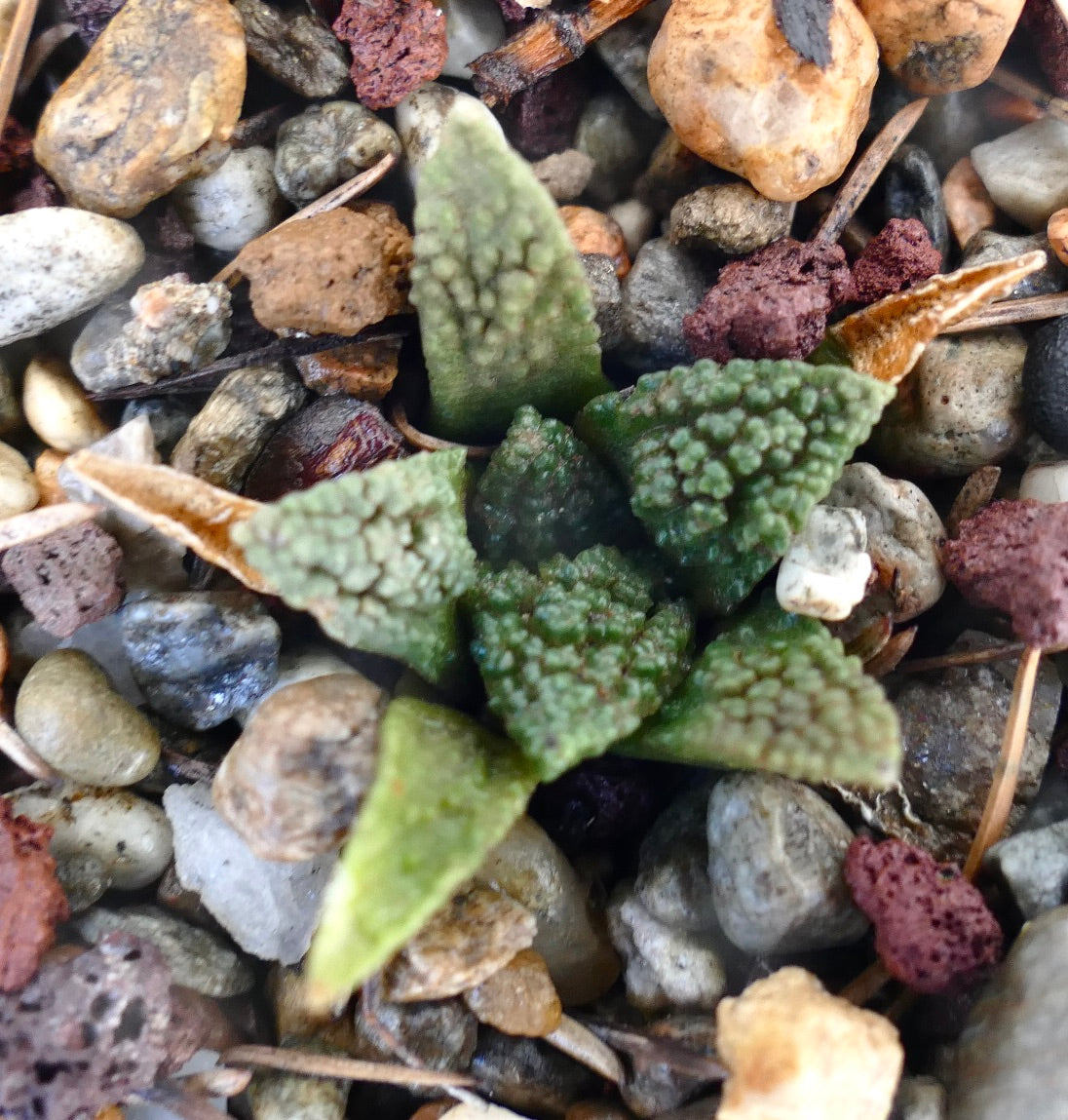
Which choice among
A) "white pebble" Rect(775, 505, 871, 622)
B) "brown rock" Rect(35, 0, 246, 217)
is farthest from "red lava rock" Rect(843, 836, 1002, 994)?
"brown rock" Rect(35, 0, 246, 217)

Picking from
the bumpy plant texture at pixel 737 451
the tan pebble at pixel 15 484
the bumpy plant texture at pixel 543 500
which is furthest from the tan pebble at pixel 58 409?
the bumpy plant texture at pixel 737 451

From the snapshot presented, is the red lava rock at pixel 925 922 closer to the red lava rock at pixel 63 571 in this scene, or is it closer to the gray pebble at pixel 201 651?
the gray pebble at pixel 201 651

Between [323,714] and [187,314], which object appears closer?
[323,714]

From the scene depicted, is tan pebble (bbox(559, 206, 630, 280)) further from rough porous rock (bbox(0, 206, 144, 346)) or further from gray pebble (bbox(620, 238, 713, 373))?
rough porous rock (bbox(0, 206, 144, 346))

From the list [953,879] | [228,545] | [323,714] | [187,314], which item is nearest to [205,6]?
[187,314]

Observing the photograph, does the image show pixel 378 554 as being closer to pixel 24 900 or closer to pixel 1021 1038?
pixel 24 900

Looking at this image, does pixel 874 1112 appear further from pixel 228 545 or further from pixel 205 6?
pixel 205 6

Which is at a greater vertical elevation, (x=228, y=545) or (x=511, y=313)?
(x=511, y=313)
